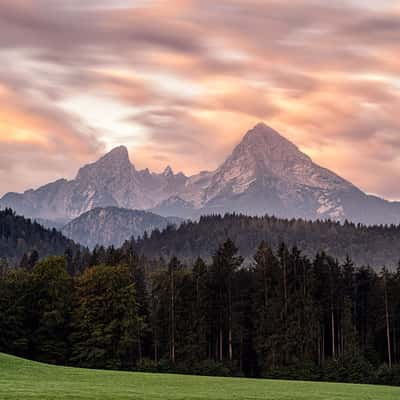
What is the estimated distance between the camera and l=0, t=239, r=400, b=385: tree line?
108500 millimetres

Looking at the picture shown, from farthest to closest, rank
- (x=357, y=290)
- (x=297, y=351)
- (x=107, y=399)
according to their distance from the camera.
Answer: (x=357, y=290) → (x=297, y=351) → (x=107, y=399)

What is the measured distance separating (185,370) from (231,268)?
93.6 feet

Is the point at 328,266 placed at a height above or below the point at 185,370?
above

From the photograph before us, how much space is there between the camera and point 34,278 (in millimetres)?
114875

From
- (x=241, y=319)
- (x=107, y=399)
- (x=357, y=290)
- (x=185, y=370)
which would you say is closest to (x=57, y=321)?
(x=185, y=370)

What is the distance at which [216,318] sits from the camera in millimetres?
126375

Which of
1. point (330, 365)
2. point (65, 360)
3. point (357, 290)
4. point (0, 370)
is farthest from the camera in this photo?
point (357, 290)

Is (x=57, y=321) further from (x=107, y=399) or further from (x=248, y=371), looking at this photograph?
(x=107, y=399)

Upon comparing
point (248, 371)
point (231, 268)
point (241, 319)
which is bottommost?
point (248, 371)

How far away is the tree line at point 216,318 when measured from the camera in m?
108

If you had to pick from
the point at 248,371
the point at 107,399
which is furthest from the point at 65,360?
the point at 107,399

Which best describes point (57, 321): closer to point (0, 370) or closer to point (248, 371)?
point (248, 371)

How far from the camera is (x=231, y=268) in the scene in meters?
129

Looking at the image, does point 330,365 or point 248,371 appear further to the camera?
point 248,371
